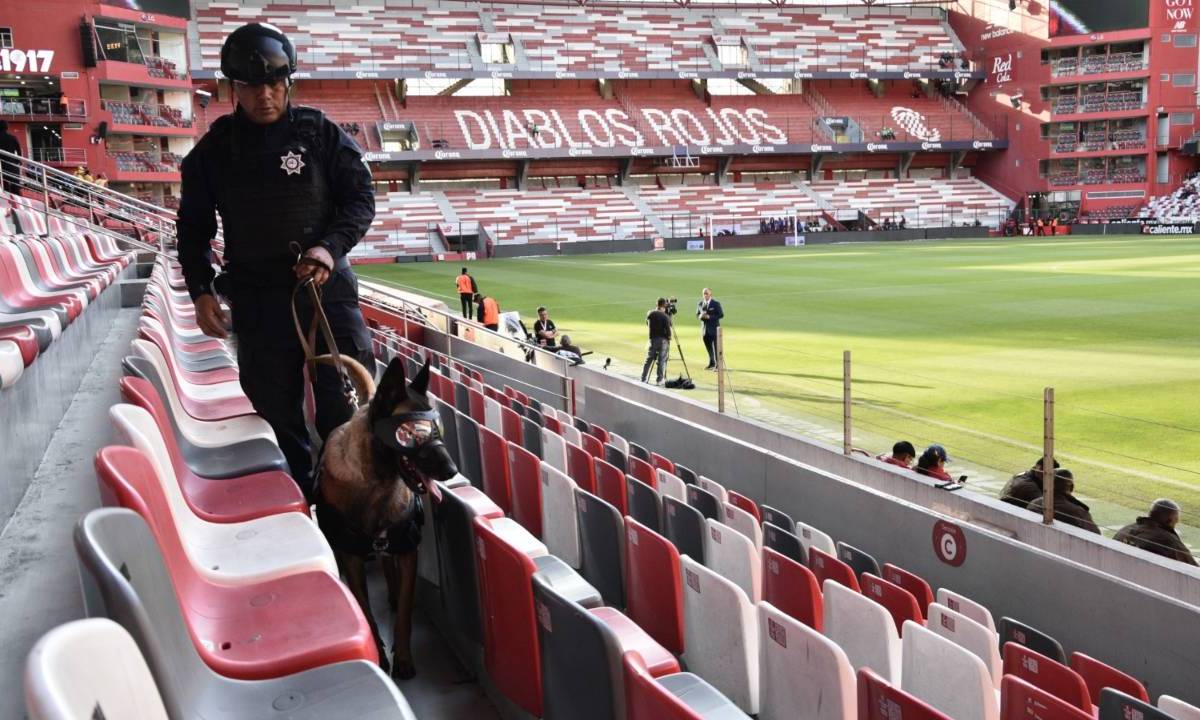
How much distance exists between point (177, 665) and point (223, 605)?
62 cm

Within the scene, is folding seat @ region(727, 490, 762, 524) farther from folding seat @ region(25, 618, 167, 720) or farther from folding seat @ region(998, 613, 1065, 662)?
folding seat @ region(25, 618, 167, 720)

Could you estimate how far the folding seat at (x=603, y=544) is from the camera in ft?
13.6

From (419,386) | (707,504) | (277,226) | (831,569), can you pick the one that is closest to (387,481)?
(419,386)

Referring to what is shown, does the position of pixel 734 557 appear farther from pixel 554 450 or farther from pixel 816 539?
pixel 554 450

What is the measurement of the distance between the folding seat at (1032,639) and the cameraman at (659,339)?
10.4 m

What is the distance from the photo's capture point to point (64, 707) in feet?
3.89

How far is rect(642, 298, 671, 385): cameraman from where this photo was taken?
15.1 m

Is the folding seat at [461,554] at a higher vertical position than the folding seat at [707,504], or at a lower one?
higher

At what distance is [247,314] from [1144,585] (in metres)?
4.72

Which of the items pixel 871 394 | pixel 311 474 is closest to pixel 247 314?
pixel 311 474

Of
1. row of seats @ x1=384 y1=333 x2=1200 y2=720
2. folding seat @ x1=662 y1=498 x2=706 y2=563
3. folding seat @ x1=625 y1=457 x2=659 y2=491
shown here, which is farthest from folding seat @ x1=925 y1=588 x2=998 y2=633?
folding seat @ x1=625 y1=457 x2=659 y2=491

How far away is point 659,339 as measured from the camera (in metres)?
15.2

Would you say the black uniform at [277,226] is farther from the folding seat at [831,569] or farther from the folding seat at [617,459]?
the folding seat at [617,459]

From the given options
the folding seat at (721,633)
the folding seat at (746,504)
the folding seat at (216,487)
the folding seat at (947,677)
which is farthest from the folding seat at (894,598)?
the folding seat at (216,487)
